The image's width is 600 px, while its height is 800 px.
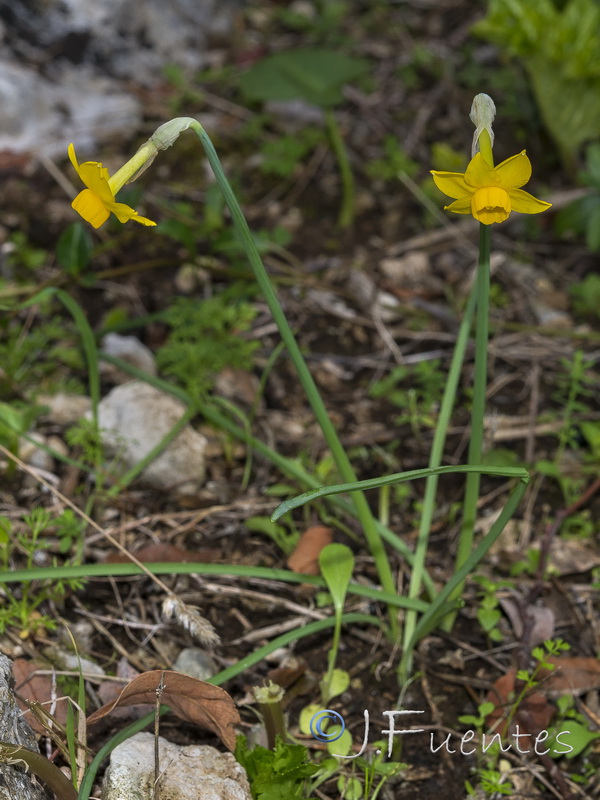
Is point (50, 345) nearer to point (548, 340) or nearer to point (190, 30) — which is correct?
point (548, 340)

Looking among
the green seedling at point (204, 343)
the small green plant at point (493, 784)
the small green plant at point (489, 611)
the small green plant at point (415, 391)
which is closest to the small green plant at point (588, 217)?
the small green plant at point (415, 391)

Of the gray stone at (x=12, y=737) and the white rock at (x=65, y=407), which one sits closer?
the gray stone at (x=12, y=737)

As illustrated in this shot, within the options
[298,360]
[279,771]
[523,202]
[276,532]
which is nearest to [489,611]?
[276,532]


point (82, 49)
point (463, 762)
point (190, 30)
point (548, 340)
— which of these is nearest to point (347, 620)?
point (463, 762)

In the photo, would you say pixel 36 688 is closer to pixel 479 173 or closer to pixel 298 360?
pixel 298 360

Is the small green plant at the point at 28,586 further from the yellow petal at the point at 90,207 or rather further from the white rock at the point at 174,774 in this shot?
the yellow petal at the point at 90,207
